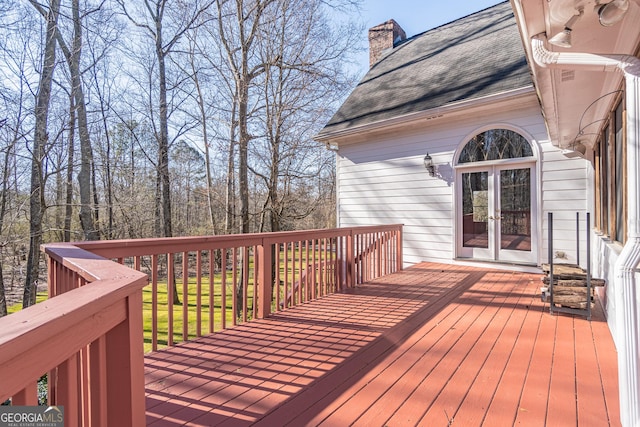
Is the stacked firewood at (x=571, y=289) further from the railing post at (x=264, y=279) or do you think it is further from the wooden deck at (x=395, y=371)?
the railing post at (x=264, y=279)

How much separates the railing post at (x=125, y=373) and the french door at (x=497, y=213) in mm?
6047

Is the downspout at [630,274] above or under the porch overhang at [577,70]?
under

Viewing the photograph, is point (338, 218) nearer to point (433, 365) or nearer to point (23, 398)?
point (433, 365)

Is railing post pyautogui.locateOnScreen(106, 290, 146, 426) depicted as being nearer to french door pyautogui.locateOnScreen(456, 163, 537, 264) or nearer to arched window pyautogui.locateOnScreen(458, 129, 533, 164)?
french door pyautogui.locateOnScreen(456, 163, 537, 264)

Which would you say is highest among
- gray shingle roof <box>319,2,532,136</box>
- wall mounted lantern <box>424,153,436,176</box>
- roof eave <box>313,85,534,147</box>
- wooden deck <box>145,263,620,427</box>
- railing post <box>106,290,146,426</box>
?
gray shingle roof <box>319,2,532,136</box>

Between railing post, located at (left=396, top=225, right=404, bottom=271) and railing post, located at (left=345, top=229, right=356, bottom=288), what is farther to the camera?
railing post, located at (left=396, top=225, right=404, bottom=271)

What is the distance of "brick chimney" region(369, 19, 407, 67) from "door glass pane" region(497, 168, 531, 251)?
669 cm

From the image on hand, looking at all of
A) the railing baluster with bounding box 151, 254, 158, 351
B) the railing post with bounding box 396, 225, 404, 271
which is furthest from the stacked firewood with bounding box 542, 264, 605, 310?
the railing baluster with bounding box 151, 254, 158, 351

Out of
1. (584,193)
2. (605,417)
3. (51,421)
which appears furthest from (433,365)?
(584,193)

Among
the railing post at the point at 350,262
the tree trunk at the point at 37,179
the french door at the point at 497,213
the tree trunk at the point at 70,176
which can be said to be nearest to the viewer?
the railing post at the point at 350,262

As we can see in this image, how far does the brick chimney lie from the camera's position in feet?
34.4

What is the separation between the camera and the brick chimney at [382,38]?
412 inches

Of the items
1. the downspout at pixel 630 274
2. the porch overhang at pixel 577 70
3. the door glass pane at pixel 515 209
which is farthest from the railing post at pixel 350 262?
the downspout at pixel 630 274

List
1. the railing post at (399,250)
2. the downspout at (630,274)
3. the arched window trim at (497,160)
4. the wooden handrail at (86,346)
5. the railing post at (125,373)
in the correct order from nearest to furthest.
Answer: the wooden handrail at (86,346), the railing post at (125,373), the downspout at (630,274), the arched window trim at (497,160), the railing post at (399,250)
